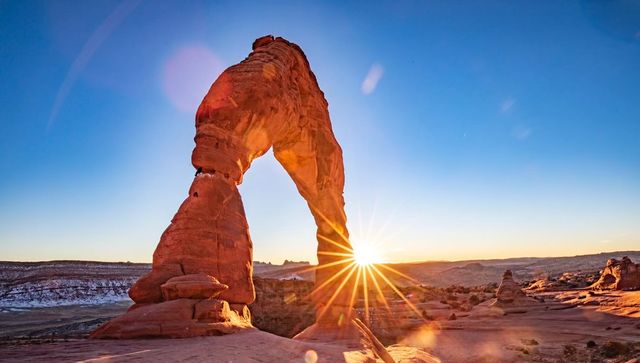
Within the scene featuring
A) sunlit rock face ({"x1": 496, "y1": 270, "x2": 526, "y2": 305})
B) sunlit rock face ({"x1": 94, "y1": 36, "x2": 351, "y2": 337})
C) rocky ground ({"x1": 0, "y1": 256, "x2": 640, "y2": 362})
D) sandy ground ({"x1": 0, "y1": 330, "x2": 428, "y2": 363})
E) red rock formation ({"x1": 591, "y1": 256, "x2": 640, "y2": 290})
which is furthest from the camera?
sunlit rock face ({"x1": 496, "y1": 270, "x2": 526, "y2": 305})

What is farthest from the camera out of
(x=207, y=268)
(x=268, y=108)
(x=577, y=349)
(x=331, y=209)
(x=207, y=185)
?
(x=331, y=209)

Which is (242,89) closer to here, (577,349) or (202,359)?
(202,359)

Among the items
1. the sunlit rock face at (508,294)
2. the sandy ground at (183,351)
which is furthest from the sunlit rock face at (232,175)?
the sunlit rock face at (508,294)

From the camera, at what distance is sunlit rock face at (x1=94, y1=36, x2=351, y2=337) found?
8.82 meters

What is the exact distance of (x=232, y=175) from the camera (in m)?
11.4

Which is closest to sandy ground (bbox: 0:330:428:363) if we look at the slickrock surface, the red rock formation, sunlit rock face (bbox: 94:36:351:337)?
sunlit rock face (bbox: 94:36:351:337)

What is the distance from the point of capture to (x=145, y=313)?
7.66 metres

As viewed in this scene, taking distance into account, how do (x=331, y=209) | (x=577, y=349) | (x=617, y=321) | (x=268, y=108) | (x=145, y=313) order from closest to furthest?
(x=145, y=313) < (x=577, y=349) < (x=268, y=108) < (x=617, y=321) < (x=331, y=209)

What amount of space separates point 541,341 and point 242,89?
583 inches

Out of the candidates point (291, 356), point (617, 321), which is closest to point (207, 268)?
point (291, 356)

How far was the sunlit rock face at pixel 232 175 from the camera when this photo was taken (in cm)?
882

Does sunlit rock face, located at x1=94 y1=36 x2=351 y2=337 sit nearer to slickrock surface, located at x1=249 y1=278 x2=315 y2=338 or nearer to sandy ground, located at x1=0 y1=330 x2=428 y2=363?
sandy ground, located at x1=0 y1=330 x2=428 y2=363

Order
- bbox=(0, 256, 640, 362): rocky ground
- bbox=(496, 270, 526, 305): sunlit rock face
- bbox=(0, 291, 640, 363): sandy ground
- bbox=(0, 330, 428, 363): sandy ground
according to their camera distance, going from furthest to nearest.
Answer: bbox=(496, 270, 526, 305): sunlit rock face < bbox=(0, 256, 640, 362): rocky ground < bbox=(0, 291, 640, 363): sandy ground < bbox=(0, 330, 428, 363): sandy ground

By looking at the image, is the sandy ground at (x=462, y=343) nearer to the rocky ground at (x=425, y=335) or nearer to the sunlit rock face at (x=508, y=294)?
the rocky ground at (x=425, y=335)
